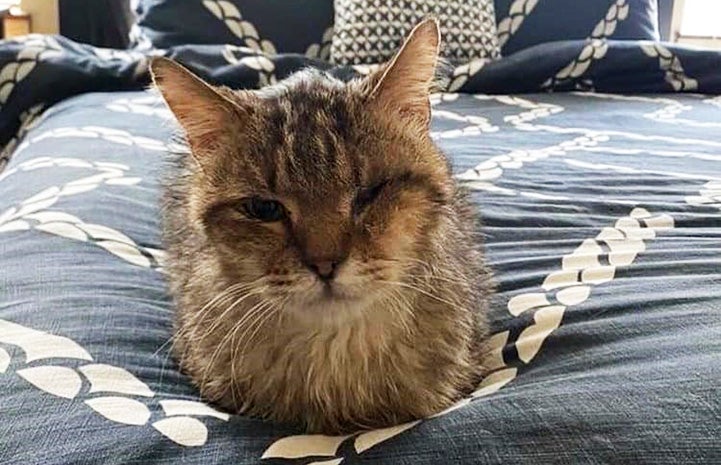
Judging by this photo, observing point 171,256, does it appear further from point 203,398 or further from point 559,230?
point 559,230

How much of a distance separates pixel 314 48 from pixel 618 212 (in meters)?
1.42

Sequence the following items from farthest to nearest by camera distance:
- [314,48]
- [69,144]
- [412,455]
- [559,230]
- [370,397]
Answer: [314,48]
[69,144]
[559,230]
[370,397]
[412,455]

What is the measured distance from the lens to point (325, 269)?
768mm

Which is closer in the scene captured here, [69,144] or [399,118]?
[399,118]

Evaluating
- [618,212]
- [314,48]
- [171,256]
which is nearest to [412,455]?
[171,256]

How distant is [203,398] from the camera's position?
90 centimetres

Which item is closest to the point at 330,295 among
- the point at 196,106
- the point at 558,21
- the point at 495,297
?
the point at 196,106

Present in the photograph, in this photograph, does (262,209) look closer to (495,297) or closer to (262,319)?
(262,319)

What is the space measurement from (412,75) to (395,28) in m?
1.61

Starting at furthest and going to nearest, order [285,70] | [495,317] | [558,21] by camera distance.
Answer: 1. [558,21]
2. [285,70]
3. [495,317]

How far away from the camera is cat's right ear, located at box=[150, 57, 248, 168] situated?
0.87m

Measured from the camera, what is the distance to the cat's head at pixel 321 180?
79 centimetres

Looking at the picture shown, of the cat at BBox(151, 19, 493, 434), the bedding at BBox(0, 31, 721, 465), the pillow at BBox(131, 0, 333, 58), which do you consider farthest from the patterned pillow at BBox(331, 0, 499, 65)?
the cat at BBox(151, 19, 493, 434)

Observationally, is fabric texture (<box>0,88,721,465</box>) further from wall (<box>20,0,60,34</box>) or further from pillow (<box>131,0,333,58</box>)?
wall (<box>20,0,60,34</box>)
